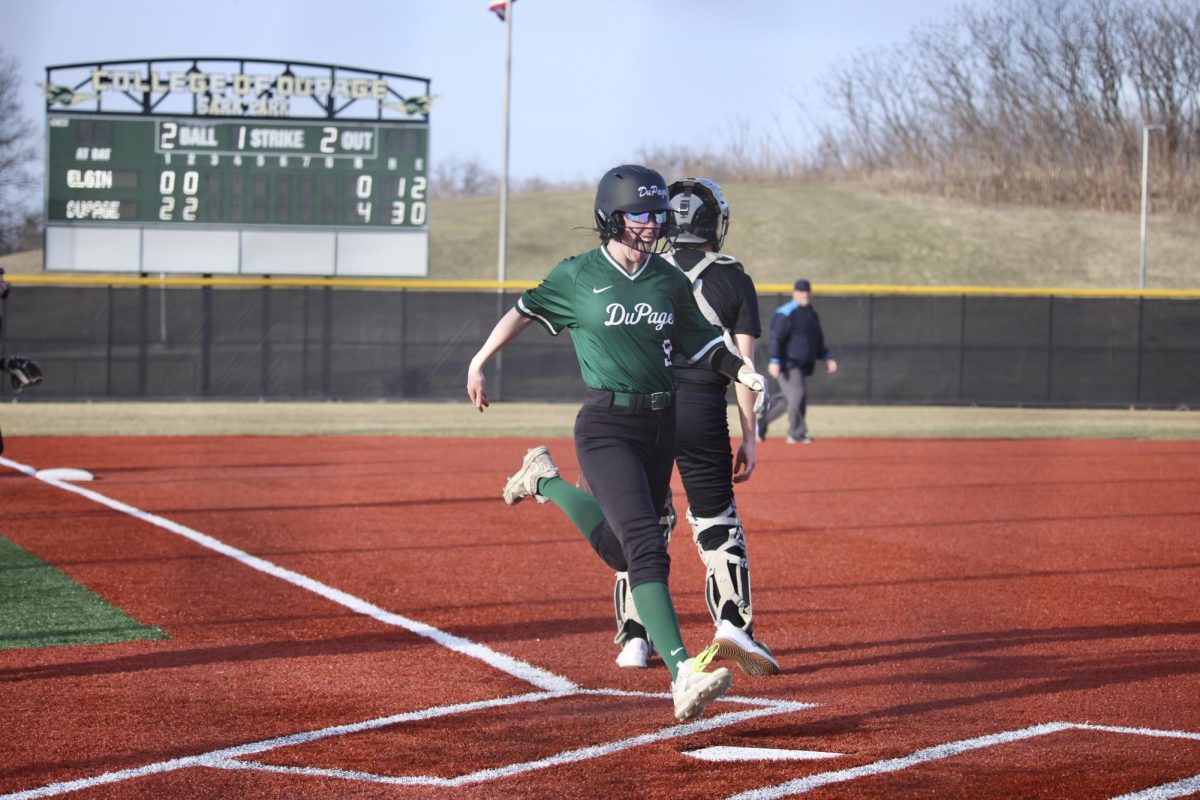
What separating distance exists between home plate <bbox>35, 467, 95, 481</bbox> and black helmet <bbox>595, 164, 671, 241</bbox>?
9.43m

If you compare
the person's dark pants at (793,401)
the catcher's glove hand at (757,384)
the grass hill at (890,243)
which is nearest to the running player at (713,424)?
the catcher's glove hand at (757,384)

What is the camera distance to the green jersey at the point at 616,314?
4906 millimetres

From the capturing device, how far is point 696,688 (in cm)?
439

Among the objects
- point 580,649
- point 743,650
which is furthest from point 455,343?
point 743,650

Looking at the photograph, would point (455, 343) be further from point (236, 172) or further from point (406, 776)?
point (406, 776)

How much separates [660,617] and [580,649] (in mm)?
1489

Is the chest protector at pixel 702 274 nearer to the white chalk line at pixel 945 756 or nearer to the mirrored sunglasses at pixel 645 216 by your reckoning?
the mirrored sunglasses at pixel 645 216

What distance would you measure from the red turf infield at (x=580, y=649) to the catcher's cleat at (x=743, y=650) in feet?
0.29

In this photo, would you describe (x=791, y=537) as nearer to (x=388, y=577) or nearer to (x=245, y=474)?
(x=388, y=577)

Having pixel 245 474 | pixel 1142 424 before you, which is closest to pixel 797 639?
pixel 245 474

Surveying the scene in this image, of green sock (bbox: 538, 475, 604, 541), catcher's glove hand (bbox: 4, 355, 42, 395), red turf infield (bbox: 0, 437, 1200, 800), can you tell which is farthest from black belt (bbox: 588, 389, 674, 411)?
catcher's glove hand (bbox: 4, 355, 42, 395)

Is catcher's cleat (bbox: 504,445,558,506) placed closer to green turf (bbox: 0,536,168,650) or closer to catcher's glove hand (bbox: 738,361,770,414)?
catcher's glove hand (bbox: 738,361,770,414)

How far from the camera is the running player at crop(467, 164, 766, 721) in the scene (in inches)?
191

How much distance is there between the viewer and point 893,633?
260 inches
